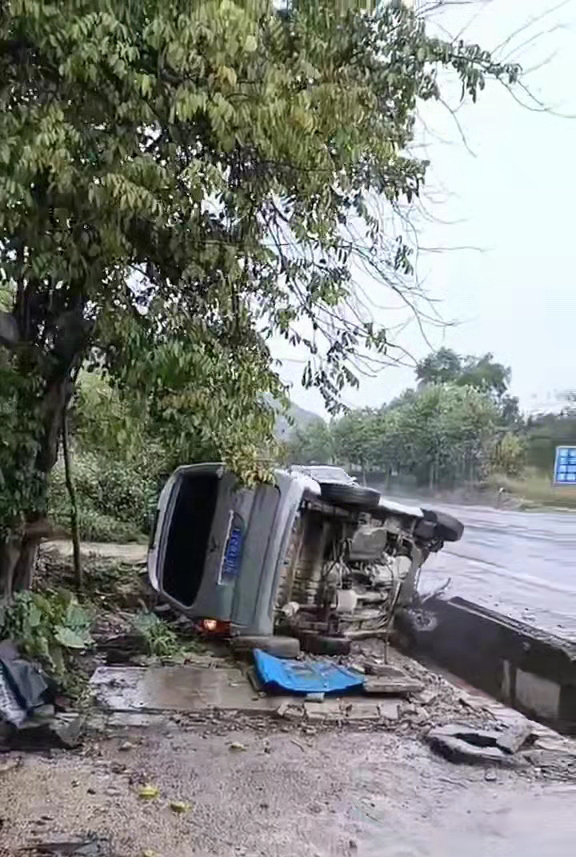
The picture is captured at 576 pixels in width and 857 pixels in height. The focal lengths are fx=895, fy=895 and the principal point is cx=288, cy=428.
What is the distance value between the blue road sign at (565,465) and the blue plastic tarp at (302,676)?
458cm

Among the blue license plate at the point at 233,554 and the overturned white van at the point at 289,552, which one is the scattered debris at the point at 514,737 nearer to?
the overturned white van at the point at 289,552

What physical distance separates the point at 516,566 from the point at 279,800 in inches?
325

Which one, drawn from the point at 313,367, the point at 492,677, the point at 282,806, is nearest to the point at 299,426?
the point at 313,367

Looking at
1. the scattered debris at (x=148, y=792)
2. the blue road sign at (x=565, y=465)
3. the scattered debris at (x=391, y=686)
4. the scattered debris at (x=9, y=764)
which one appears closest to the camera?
the scattered debris at (x=148, y=792)

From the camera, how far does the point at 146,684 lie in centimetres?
590

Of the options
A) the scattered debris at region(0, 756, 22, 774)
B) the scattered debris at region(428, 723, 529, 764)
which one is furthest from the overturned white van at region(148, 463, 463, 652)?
the scattered debris at region(0, 756, 22, 774)

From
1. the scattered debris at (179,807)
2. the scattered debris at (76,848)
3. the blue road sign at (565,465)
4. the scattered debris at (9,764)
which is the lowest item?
the scattered debris at (9,764)

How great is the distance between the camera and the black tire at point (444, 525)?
7883 mm

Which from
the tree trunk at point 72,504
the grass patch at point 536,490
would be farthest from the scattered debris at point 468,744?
the grass patch at point 536,490

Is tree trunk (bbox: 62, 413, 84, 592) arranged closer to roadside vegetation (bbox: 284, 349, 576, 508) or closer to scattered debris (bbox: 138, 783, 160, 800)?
roadside vegetation (bbox: 284, 349, 576, 508)

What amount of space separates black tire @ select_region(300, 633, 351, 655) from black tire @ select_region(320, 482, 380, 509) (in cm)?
105

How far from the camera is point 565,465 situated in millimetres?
9852

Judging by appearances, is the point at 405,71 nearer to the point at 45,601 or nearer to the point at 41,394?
the point at 41,394

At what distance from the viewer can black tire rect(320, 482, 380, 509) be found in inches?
278
